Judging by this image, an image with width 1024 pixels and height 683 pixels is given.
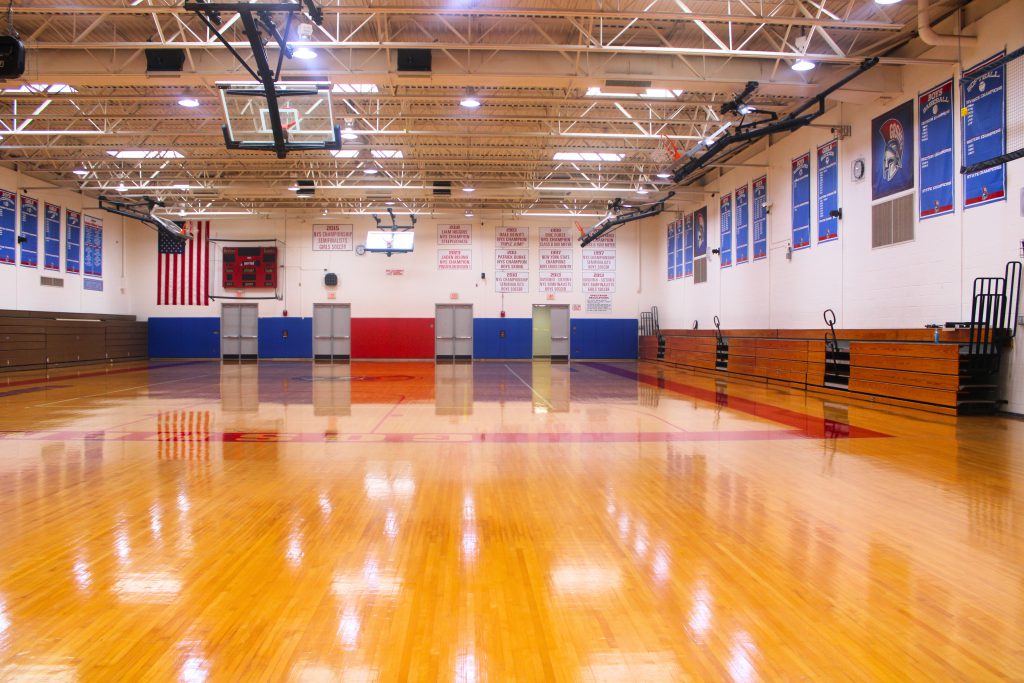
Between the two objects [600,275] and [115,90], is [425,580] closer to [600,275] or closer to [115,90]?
[115,90]

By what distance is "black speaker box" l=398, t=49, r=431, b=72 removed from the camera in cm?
898

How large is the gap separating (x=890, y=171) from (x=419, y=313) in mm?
15455

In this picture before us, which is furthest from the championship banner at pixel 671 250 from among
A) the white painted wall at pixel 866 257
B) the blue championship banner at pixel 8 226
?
the blue championship banner at pixel 8 226

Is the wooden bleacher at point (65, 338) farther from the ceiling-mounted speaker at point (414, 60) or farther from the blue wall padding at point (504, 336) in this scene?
the ceiling-mounted speaker at point (414, 60)

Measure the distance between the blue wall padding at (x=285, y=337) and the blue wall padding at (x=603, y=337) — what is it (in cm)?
993

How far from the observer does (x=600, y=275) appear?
70.2 feet

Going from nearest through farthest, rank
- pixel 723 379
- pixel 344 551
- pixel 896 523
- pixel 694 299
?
pixel 344 551 < pixel 896 523 < pixel 723 379 < pixel 694 299

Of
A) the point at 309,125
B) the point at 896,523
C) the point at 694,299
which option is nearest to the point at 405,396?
the point at 309,125

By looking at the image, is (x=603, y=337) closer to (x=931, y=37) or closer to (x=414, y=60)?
(x=414, y=60)

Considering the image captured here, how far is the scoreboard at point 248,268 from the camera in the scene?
20.7m

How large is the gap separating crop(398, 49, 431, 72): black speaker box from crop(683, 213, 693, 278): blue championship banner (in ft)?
38.2

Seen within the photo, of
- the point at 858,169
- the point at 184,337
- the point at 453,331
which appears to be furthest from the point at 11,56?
the point at 184,337

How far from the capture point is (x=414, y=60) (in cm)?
898

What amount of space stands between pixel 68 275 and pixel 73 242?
3.65 ft
